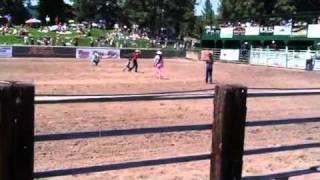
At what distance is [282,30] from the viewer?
62.9m

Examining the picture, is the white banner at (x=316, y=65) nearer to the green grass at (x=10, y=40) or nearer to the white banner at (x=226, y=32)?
the white banner at (x=226, y=32)

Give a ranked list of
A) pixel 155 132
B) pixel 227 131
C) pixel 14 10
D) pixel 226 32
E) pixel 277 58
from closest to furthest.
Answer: pixel 155 132, pixel 227 131, pixel 277 58, pixel 226 32, pixel 14 10

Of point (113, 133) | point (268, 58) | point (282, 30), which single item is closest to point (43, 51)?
point (268, 58)

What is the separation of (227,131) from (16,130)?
→ 1.72 meters

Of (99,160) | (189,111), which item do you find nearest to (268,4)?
(189,111)

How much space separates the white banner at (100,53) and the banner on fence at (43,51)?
0.65 m

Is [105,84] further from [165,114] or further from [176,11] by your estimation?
[176,11]

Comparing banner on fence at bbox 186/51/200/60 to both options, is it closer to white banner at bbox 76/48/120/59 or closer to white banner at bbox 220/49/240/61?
white banner at bbox 220/49/240/61

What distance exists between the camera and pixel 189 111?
16.9 metres

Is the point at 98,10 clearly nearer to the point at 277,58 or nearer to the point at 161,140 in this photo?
the point at 277,58

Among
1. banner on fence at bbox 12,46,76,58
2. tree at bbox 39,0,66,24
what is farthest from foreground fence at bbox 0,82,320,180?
tree at bbox 39,0,66,24

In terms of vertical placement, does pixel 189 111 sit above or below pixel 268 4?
below

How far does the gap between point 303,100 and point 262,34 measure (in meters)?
45.9

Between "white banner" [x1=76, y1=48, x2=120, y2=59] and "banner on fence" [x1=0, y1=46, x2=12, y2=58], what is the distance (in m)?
7.09
